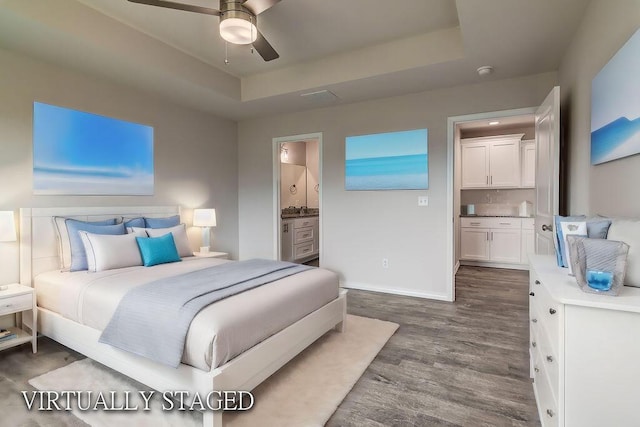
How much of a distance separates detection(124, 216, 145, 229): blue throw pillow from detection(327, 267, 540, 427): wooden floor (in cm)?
249

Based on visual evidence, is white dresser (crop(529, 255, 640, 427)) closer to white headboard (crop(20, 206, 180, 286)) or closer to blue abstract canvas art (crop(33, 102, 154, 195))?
white headboard (crop(20, 206, 180, 286))

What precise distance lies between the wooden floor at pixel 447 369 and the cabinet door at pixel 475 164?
285 centimetres

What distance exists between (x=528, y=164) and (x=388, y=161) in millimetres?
3172

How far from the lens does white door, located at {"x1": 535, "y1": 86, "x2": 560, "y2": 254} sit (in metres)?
2.58

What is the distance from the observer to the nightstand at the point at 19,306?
95.7 inches

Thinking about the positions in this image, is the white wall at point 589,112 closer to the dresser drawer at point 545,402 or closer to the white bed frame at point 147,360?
the dresser drawer at point 545,402

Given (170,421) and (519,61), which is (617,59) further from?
(170,421)

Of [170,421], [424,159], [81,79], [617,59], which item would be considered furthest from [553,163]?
[81,79]

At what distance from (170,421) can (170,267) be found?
150 cm

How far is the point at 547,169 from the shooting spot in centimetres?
283

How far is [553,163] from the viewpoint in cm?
264

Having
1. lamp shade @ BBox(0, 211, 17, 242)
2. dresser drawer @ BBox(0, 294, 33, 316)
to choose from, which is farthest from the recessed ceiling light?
dresser drawer @ BBox(0, 294, 33, 316)

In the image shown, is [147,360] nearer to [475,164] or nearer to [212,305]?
[212,305]

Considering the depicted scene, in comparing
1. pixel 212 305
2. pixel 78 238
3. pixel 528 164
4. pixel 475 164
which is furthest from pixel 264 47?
pixel 528 164
